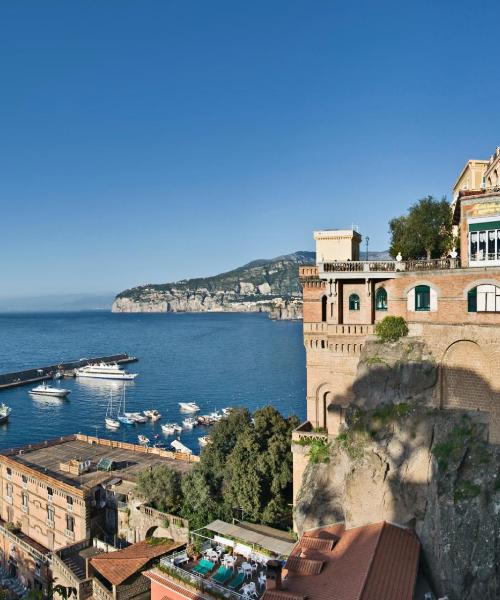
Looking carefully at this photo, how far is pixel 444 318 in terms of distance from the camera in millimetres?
→ 27250

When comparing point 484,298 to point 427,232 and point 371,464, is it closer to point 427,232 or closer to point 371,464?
point 371,464

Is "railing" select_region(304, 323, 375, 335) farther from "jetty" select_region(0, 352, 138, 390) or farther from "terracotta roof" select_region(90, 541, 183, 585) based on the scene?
"jetty" select_region(0, 352, 138, 390)

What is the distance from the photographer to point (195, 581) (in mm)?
25266

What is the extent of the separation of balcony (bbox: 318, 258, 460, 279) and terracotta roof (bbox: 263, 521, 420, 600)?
43.1 ft

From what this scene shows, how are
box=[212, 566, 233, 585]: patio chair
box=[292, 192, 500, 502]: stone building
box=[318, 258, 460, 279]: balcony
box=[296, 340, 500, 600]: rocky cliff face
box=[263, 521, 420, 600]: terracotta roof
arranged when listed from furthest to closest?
box=[318, 258, 460, 279]: balcony < box=[292, 192, 500, 502]: stone building < box=[212, 566, 233, 585]: patio chair < box=[296, 340, 500, 600]: rocky cliff face < box=[263, 521, 420, 600]: terracotta roof

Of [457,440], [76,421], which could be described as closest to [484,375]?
[457,440]

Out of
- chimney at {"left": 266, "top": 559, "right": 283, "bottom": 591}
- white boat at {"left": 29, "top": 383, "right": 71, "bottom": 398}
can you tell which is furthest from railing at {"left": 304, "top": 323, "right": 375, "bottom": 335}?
white boat at {"left": 29, "top": 383, "right": 71, "bottom": 398}

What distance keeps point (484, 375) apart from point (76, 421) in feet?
243

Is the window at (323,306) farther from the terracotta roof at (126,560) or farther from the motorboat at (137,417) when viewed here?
the motorboat at (137,417)

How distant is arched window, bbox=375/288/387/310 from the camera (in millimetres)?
30172

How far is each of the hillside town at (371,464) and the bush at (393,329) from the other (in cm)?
14

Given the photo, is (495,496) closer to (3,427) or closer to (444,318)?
(444,318)

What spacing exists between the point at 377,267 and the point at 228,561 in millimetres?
17792

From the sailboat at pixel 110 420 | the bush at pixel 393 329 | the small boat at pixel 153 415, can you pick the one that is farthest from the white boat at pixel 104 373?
the bush at pixel 393 329
